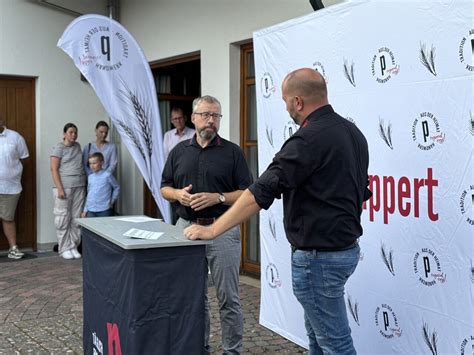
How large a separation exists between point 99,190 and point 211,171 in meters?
4.32

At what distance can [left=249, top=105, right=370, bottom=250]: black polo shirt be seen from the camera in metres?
2.64

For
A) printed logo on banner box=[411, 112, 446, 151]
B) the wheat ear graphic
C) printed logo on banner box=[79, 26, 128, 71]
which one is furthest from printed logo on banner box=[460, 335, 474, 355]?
printed logo on banner box=[79, 26, 128, 71]

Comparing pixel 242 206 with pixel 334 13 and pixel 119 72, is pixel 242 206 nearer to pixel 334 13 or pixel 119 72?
Result: pixel 334 13

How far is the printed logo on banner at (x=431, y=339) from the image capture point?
10.6ft

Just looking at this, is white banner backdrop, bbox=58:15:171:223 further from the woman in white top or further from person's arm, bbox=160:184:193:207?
the woman in white top

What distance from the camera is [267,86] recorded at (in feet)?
14.6

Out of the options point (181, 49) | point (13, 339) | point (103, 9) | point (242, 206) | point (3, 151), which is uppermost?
point (103, 9)

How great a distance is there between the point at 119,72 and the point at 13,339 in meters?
2.66

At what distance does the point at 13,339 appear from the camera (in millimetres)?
4566

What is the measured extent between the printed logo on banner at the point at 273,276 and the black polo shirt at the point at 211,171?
3.39 ft

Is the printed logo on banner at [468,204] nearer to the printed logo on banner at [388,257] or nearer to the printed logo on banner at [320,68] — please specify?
the printed logo on banner at [388,257]

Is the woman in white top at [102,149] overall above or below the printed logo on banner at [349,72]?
below

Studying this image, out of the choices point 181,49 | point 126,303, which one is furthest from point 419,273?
point 181,49

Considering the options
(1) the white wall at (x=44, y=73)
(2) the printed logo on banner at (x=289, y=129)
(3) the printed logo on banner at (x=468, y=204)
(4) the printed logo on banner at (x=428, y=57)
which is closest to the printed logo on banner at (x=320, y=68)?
(2) the printed logo on banner at (x=289, y=129)
